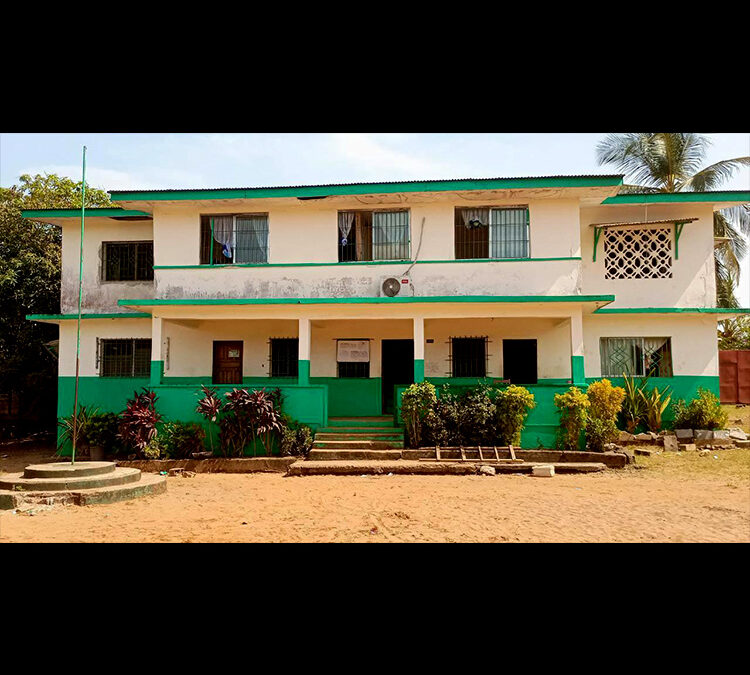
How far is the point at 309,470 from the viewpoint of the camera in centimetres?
1111

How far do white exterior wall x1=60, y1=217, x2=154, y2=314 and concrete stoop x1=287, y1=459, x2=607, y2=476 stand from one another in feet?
21.1

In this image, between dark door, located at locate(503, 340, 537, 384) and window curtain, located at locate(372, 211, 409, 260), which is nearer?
window curtain, located at locate(372, 211, 409, 260)

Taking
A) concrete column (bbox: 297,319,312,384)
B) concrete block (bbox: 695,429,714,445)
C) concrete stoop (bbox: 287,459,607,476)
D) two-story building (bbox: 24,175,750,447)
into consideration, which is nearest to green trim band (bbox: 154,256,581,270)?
two-story building (bbox: 24,175,750,447)

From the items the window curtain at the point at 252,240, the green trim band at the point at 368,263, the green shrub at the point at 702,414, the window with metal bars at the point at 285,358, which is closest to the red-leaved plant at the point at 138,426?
the green trim band at the point at 368,263

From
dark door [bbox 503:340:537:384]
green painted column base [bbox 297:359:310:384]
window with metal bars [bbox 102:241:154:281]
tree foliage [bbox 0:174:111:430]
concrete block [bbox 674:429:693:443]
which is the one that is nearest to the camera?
green painted column base [bbox 297:359:310:384]

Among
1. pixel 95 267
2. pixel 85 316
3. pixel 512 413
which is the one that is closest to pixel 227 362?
pixel 85 316

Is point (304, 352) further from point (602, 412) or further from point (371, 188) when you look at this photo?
point (602, 412)

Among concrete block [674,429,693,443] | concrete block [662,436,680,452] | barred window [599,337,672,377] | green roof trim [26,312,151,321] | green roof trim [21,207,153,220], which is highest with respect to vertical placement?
green roof trim [21,207,153,220]

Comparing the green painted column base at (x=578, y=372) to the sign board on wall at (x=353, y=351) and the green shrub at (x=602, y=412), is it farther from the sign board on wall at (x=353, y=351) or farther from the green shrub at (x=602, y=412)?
the sign board on wall at (x=353, y=351)

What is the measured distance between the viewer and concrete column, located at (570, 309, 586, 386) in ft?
40.9

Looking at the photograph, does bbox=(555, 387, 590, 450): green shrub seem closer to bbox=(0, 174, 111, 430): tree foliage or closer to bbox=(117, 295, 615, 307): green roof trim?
bbox=(117, 295, 615, 307): green roof trim

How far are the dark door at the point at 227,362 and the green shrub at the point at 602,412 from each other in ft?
→ 25.9

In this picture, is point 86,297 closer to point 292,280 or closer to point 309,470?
point 292,280

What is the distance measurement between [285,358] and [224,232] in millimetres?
3204
